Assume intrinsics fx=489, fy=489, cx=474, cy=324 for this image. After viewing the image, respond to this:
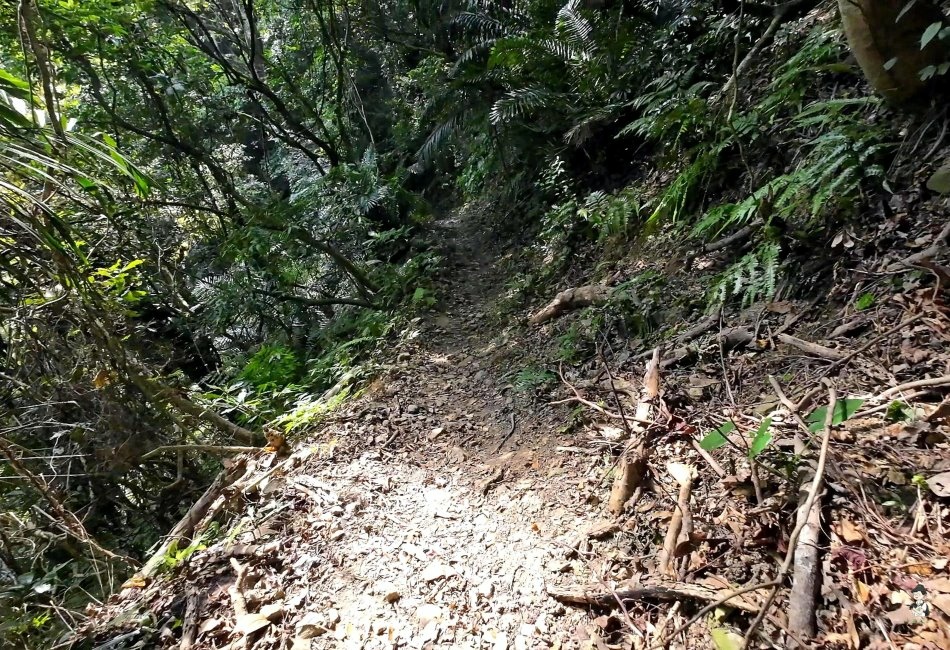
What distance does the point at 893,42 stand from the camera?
8.62 ft

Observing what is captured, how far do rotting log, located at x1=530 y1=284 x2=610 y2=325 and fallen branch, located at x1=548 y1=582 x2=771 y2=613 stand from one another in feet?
8.90

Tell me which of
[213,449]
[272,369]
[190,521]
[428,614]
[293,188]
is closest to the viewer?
[428,614]

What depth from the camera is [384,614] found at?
7.77 ft

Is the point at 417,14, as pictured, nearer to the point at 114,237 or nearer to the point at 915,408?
the point at 114,237

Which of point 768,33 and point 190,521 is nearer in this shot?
point 190,521

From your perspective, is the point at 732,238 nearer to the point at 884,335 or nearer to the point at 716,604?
the point at 884,335

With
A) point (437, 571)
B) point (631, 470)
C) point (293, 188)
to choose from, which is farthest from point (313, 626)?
point (293, 188)

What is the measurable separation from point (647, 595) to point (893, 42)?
10.2 feet

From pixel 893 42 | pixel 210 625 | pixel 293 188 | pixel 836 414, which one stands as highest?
pixel 293 188

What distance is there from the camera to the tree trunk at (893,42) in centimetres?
256

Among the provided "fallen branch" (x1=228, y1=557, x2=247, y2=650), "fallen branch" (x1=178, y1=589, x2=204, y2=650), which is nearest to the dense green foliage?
"fallen branch" (x1=178, y1=589, x2=204, y2=650)

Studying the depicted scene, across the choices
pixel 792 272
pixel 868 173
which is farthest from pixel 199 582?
pixel 868 173

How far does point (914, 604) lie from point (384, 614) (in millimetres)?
2046

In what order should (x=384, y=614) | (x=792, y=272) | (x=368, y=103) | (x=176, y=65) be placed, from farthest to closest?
(x=368, y=103) → (x=176, y=65) → (x=792, y=272) → (x=384, y=614)
